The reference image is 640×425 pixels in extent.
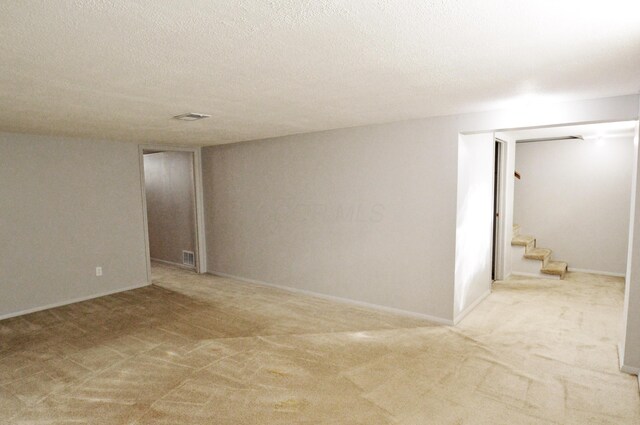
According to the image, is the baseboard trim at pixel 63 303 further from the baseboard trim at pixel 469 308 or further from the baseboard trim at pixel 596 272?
the baseboard trim at pixel 596 272

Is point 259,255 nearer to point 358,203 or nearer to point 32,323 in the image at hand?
point 358,203

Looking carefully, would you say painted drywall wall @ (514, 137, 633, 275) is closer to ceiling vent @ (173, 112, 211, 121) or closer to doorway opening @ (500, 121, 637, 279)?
doorway opening @ (500, 121, 637, 279)

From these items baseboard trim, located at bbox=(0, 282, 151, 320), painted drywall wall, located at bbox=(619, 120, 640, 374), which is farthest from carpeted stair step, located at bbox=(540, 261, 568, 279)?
baseboard trim, located at bbox=(0, 282, 151, 320)

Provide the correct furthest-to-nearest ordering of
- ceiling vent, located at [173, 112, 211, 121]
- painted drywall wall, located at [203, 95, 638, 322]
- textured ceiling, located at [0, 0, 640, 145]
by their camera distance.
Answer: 1. painted drywall wall, located at [203, 95, 638, 322]
2. ceiling vent, located at [173, 112, 211, 121]
3. textured ceiling, located at [0, 0, 640, 145]

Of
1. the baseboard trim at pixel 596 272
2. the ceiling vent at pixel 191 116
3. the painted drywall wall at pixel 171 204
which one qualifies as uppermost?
the ceiling vent at pixel 191 116

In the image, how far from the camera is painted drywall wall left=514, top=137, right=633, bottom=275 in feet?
18.4

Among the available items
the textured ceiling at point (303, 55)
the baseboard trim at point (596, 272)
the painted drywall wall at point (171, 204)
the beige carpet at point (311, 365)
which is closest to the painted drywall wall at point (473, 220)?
the beige carpet at point (311, 365)

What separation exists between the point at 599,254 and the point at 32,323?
7987mm

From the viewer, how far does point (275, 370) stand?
289cm

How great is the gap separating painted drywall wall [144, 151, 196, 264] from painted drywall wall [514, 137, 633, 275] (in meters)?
5.97

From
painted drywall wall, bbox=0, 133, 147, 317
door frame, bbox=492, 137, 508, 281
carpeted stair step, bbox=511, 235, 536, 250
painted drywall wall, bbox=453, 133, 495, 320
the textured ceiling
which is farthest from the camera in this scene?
carpeted stair step, bbox=511, 235, 536, 250

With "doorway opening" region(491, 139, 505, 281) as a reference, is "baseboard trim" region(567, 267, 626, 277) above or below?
below

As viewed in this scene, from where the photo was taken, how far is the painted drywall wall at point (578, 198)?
5617 millimetres

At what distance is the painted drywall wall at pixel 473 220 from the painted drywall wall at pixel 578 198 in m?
2.05
